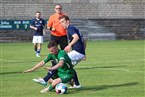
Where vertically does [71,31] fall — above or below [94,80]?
above

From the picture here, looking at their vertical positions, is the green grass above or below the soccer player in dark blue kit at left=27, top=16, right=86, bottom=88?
below

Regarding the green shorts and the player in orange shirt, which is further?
the player in orange shirt

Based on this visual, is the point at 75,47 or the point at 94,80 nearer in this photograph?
the point at 75,47

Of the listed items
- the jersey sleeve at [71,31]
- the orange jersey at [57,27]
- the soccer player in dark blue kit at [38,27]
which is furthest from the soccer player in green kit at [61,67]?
the soccer player in dark blue kit at [38,27]

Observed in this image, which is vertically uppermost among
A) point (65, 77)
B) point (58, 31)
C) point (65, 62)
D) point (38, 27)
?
point (65, 62)

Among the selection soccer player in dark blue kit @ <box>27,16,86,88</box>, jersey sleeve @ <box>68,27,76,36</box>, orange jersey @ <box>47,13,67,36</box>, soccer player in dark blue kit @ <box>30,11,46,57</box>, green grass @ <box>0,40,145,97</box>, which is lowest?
soccer player in dark blue kit @ <box>30,11,46,57</box>

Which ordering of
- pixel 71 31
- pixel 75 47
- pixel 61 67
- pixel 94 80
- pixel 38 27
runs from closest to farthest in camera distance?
pixel 61 67 → pixel 71 31 → pixel 75 47 → pixel 94 80 → pixel 38 27

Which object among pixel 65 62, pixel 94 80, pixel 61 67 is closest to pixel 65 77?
pixel 61 67

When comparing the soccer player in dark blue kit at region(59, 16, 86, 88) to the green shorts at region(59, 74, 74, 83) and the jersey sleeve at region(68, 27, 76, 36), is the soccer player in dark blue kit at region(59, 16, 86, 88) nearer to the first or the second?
the jersey sleeve at region(68, 27, 76, 36)

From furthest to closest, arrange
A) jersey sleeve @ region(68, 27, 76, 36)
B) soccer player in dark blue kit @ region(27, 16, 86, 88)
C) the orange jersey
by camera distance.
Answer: the orange jersey, jersey sleeve @ region(68, 27, 76, 36), soccer player in dark blue kit @ region(27, 16, 86, 88)

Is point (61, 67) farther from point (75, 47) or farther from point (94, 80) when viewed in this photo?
point (94, 80)

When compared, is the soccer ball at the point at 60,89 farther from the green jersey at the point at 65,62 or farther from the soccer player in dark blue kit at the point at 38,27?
the soccer player in dark blue kit at the point at 38,27

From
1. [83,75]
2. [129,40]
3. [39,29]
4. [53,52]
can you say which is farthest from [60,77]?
[129,40]

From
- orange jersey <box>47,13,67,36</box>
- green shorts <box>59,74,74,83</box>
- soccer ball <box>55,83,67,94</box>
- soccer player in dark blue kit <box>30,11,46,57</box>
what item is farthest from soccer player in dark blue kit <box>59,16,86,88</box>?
soccer player in dark blue kit <box>30,11,46,57</box>
